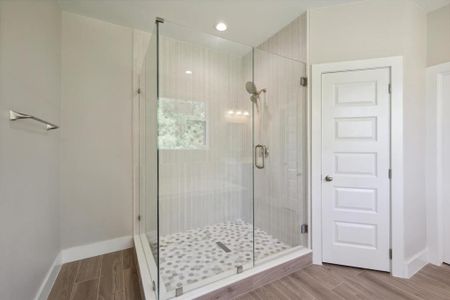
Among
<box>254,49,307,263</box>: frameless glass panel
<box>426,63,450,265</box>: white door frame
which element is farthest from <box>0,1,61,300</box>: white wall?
<box>426,63,450,265</box>: white door frame

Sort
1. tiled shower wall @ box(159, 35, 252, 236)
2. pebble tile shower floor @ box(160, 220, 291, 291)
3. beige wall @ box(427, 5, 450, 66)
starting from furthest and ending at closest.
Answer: tiled shower wall @ box(159, 35, 252, 236), beige wall @ box(427, 5, 450, 66), pebble tile shower floor @ box(160, 220, 291, 291)

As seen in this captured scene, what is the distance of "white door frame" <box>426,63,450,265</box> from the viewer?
215 cm

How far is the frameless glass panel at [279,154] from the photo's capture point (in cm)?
236

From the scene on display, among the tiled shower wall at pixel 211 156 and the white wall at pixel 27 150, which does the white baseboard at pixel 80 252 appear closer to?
the white wall at pixel 27 150

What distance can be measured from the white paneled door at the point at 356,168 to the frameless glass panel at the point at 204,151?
88 cm

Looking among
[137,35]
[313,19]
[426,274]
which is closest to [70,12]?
[137,35]

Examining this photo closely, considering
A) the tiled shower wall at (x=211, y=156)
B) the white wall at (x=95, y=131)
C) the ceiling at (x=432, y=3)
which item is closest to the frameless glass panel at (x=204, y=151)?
the tiled shower wall at (x=211, y=156)

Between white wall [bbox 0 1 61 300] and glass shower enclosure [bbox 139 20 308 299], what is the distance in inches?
32.2

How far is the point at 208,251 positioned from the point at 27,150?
1828 mm

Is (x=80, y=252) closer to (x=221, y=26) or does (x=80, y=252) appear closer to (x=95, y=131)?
(x=95, y=131)

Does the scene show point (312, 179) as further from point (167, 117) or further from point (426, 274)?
Result: point (167, 117)

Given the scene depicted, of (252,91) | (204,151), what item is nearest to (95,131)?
(204,151)

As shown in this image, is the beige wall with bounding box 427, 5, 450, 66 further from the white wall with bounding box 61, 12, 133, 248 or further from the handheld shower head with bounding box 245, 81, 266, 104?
the white wall with bounding box 61, 12, 133, 248

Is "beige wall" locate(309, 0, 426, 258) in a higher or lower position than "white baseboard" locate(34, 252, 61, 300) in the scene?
higher
